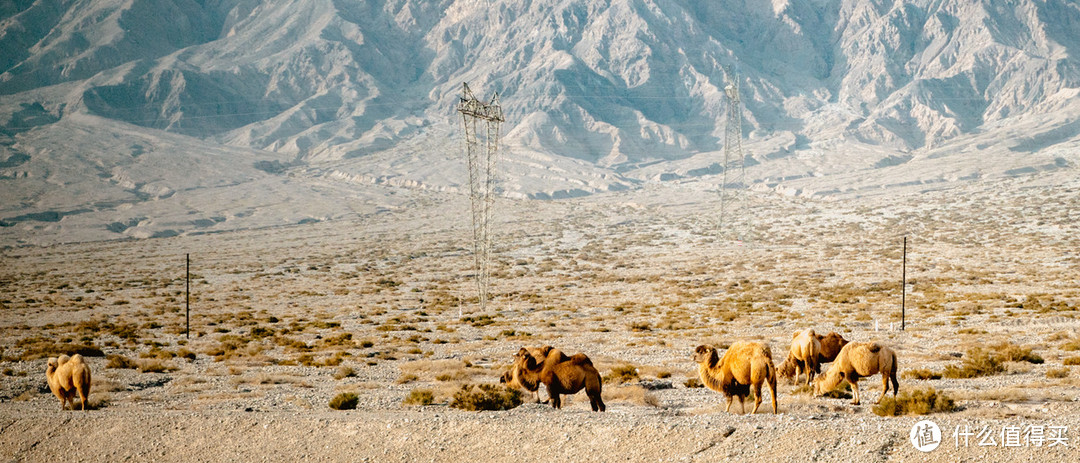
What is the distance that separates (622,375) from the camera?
61.9ft

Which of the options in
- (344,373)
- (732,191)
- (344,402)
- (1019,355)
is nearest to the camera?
(344,402)

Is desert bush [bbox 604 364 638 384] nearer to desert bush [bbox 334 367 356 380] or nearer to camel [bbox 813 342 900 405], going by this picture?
camel [bbox 813 342 900 405]

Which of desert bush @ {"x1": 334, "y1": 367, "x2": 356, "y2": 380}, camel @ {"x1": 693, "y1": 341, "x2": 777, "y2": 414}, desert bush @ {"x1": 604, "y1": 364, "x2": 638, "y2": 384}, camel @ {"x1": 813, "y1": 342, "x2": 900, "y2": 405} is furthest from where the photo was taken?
desert bush @ {"x1": 334, "y1": 367, "x2": 356, "y2": 380}

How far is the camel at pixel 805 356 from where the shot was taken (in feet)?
46.8

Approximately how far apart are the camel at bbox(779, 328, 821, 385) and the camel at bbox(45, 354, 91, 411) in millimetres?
12394

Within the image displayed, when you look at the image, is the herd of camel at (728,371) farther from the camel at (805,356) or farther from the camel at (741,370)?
the camel at (805,356)

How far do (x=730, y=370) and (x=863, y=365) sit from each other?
2.49 meters

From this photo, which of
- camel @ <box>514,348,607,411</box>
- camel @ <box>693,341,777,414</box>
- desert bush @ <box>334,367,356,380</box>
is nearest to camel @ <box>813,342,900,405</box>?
camel @ <box>693,341,777,414</box>

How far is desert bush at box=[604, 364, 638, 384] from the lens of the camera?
18.4m

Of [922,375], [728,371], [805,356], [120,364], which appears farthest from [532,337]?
[728,371]

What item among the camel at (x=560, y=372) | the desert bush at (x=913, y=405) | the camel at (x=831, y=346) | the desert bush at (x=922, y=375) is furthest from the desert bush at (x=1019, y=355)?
the camel at (x=560, y=372)

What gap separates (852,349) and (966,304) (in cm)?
2887

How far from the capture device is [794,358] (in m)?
14.5

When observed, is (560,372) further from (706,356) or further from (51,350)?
(51,350)
